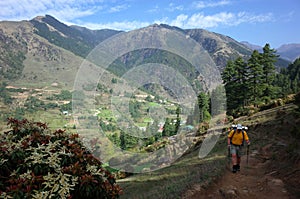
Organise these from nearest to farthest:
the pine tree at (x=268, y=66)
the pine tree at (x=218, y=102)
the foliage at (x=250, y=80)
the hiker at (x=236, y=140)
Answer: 1. the hiker at (x=236, y=140)
2. the pine tree at (x=218, y=102)
3. the foliage at (x=250, y=80)
4. the pine tree at (x=268, y=66)

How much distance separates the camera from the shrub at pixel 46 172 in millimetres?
4035

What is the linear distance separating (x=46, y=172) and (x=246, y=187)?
5.74 m

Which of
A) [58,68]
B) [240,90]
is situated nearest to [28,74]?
[58,68]

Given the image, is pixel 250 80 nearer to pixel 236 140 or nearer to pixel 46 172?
pixel 236 140

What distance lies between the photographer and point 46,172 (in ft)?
14.6

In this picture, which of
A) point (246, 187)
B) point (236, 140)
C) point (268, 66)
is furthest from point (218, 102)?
point (246, 187)

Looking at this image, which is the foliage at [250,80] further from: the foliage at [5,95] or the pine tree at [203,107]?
the foliage at [5,95]

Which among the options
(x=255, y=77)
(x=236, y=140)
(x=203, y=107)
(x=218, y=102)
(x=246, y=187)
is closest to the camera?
(x=246, y=187)

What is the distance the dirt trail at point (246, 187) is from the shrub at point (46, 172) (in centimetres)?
330

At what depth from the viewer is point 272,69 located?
101ft

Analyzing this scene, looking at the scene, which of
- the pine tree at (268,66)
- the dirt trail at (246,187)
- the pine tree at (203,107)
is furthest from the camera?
the pine tree at (203,107)

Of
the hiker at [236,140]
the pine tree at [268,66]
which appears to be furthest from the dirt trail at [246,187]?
the pine tree at [268,66]

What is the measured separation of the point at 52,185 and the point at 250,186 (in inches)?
230

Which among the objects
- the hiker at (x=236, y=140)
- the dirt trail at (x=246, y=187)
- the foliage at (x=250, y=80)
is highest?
the foliage at (x=250, y=80)
